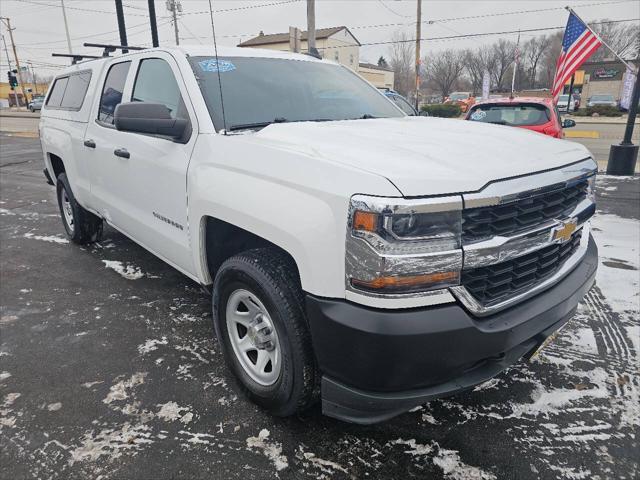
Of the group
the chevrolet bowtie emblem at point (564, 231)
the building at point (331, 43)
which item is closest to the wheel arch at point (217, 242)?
the chevrolet bowtie emblem at point (564, 231)

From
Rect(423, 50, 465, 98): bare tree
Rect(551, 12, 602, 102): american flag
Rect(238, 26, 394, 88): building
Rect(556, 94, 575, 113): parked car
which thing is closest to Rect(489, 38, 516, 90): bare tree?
Rect(423, 50, 465, 98): bare tree

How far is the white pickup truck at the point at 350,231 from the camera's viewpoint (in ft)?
5.65

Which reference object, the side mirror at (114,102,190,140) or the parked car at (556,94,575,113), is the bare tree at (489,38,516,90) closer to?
the parked car at (556,94,575,113)

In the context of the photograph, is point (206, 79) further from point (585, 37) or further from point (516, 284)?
point (585, 37)

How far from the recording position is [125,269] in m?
4.62

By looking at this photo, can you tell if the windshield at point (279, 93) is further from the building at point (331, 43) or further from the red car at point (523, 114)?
the building at point (331, 43)

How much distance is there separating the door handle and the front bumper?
223 centimetres

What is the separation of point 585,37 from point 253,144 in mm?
10445

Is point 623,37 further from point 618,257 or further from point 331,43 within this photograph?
point 618,257

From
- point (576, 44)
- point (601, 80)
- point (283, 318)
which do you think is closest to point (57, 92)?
point (283, 318)

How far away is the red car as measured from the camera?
25.3 feet

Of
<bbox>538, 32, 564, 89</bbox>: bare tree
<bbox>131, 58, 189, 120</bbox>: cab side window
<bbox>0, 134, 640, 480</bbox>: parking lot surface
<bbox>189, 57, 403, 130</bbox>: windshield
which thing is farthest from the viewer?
<bbox>538, 32, 564, 89</bbox>: bare tree

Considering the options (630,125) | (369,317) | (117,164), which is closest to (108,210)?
(117,164)

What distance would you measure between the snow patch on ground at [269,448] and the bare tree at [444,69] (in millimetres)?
71930
